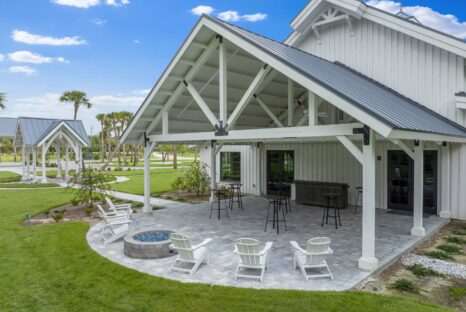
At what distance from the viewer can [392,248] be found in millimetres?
8016

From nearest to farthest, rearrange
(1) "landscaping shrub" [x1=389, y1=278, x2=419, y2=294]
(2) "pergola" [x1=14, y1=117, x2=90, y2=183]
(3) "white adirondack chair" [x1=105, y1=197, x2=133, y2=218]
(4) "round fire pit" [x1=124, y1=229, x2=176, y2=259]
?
(1) "landscaping shrub" [x1=389, y1=278, x2=419, y2=294]
(4) "round fire pit" [x1=124, y1=229, x2=176, y2=259]
(3) "white adirondack chair" [x1=105, y1=197, x2=133, y2=218]
(2) "pergola" [x1=14, y1=117, x2=90, y2=183]

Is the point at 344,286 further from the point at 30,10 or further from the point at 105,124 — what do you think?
the point at 105,124

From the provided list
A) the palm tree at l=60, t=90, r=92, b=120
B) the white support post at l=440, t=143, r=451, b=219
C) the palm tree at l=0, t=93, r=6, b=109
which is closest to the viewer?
the white support post at l=440, t=143, r=451, b=219

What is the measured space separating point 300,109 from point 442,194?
21.9ft

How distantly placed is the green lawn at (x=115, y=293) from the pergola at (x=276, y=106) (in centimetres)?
174

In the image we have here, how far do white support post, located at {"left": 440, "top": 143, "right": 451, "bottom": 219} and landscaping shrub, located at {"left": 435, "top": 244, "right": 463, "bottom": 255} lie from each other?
325 centimetres

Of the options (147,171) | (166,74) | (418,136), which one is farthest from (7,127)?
(418,136)

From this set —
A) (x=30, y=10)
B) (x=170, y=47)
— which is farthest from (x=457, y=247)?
(x=170, y=47)

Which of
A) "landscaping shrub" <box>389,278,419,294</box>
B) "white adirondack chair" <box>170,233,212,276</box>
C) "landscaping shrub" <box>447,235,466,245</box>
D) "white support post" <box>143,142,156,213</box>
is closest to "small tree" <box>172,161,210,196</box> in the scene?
"white support post" <box>143,142,156,213</box>

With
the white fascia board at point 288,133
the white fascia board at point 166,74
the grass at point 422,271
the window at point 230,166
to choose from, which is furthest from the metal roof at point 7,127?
the grass at point 422,271

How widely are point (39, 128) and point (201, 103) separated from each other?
72.3 feet

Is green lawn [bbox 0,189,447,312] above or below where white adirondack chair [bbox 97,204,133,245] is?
below

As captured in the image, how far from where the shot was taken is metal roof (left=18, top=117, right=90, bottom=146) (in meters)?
24.3

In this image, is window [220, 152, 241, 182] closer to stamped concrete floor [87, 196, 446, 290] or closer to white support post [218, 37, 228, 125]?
stamped concrete floor [87, 196, 446, 290]
